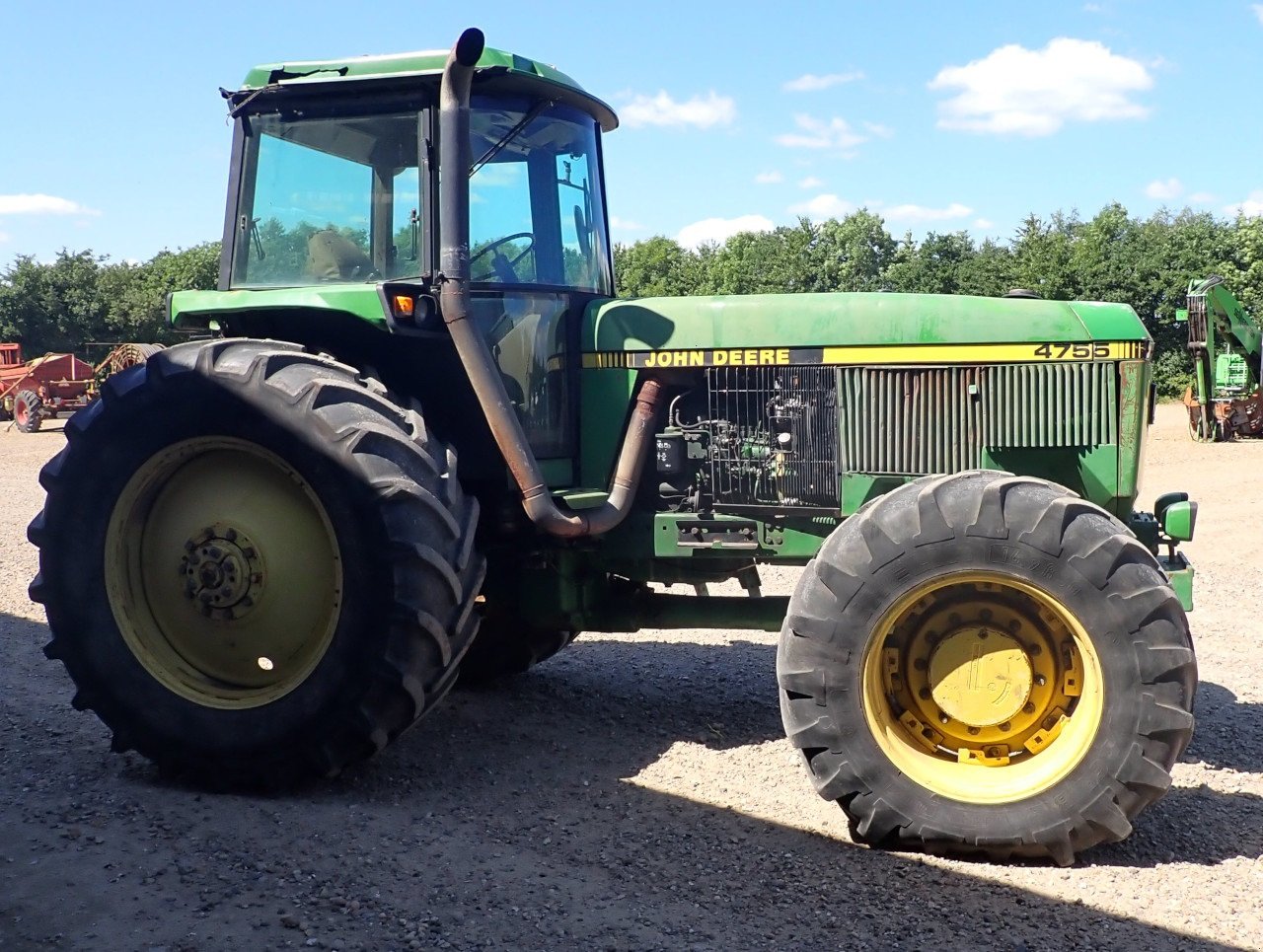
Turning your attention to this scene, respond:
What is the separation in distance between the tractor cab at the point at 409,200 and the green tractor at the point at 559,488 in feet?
0.05

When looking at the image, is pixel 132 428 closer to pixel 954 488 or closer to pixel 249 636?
pixel 249 636

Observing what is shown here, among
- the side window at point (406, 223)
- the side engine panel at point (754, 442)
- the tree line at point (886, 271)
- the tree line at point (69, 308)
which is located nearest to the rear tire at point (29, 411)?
the tree line at point (886, 271)

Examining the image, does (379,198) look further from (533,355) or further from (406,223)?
(533,355)

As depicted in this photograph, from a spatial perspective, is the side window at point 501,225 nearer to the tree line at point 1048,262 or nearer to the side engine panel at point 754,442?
the side engine panel at point 754,442

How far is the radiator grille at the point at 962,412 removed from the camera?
16.2 ft

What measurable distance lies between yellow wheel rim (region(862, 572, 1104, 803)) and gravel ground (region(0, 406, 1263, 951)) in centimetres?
36

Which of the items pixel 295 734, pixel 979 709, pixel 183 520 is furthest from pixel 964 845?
pixel 183 520

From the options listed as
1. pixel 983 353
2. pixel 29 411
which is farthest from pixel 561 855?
pixel 29 411

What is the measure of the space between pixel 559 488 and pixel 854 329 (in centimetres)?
147

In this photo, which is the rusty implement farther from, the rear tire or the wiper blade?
the rear tire

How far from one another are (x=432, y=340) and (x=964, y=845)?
2858 mm

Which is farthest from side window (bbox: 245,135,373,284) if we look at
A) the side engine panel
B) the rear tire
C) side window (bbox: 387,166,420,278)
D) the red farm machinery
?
the rear tire

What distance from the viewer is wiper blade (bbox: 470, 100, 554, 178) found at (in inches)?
A: 202

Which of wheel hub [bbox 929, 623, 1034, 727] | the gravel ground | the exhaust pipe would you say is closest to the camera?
the gravel ground
